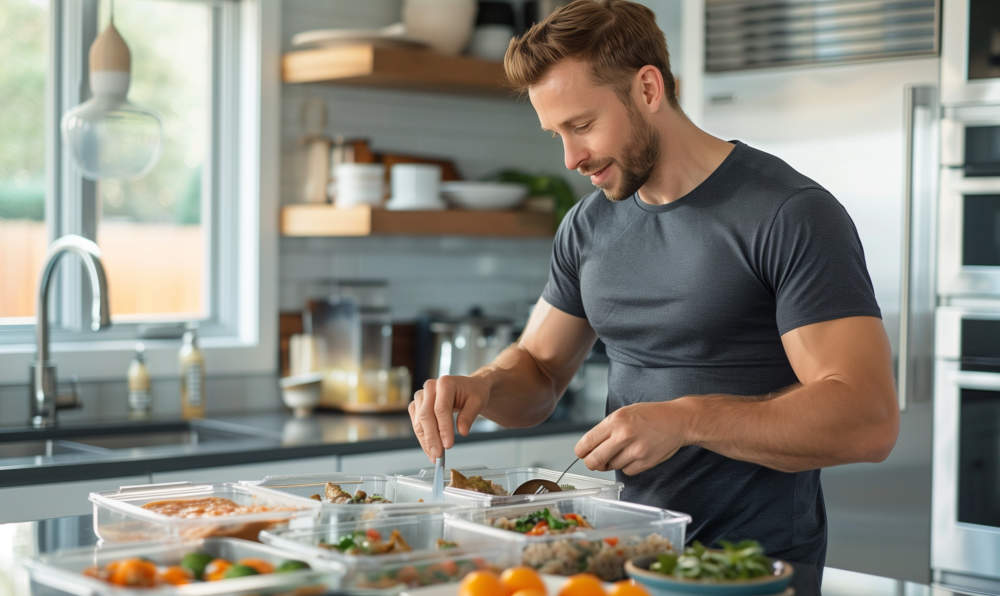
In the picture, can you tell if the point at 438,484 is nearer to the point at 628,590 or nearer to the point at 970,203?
the point at 628,590

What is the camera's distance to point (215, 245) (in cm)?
394

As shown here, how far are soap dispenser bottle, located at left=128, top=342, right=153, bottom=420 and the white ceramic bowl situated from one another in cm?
109

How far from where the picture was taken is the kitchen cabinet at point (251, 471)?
9.68 feet

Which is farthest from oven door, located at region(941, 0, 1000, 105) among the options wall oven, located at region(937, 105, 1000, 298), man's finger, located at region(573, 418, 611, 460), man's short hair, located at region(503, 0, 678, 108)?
man's finger, located at region(573, 418, 611, 460)

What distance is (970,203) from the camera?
10.9 ft

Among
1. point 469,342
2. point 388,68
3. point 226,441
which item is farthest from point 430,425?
point 469,342

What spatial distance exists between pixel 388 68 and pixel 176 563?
2.40 meters

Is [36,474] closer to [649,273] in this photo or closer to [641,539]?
[649,273]

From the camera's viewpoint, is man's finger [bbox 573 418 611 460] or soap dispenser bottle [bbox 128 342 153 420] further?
soap dispenser bottle [bbox 128 342 153 420]

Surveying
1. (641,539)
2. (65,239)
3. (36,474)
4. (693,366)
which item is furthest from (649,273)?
(65,239)

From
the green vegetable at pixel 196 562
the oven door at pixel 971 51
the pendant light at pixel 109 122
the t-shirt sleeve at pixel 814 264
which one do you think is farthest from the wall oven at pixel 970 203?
the green vegetable at pixel 196 562

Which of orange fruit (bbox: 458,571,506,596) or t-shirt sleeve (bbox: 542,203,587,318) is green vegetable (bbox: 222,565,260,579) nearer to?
orange fruit (bbox: 458,571,506,596)

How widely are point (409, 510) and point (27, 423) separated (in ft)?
6.87

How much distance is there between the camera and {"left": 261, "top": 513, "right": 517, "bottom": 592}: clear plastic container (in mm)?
1438
